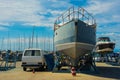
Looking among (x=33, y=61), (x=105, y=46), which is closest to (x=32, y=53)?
(x=33, y=61)

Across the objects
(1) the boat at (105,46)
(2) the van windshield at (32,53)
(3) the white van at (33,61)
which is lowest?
(3) the white van at (33,61)

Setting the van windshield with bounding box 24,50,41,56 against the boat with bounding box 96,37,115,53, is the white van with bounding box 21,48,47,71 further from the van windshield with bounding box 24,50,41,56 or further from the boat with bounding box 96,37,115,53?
the boat with bounding box 96,37,115,53

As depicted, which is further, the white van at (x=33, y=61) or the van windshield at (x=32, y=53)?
the van windshield at (x=32, y=53)

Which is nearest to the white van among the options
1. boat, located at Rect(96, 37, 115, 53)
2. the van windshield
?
the van windshield

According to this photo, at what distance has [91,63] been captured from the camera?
23.6 meters

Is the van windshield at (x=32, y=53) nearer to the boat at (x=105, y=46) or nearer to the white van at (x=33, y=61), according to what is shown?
the white van at (x=33, y=61)

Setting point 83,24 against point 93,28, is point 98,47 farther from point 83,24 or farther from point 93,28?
point 83,24

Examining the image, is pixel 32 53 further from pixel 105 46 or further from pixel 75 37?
pixel 105 46

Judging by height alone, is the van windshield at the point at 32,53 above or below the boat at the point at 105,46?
below

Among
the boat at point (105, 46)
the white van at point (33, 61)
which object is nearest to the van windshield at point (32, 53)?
the white van at point (33, 61)

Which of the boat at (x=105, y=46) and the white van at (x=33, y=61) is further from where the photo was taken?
the boat at (x=105, y=46)

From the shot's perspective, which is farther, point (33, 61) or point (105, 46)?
point (105, 46)

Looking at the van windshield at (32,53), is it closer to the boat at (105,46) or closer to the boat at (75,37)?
the boat at (75,37)

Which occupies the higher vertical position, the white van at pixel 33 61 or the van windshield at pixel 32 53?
the van windshield at pixel 32 53
